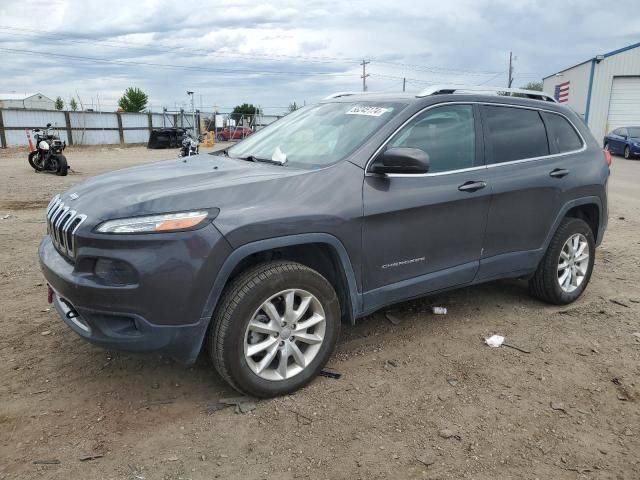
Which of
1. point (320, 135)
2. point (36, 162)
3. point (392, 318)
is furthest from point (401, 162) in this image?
point (36, 162)

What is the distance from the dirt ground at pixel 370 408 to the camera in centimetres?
264

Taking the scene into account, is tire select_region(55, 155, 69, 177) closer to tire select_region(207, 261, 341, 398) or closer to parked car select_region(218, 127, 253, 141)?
tire select_region(207, 261, 341, 398)

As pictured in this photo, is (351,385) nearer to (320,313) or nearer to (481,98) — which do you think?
(320,313)

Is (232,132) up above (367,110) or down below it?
below

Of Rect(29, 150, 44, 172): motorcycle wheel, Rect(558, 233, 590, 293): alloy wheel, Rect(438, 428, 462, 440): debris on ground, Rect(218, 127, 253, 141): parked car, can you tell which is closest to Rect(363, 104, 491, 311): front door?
Rect(438, 428, 462, 440): debris on ground

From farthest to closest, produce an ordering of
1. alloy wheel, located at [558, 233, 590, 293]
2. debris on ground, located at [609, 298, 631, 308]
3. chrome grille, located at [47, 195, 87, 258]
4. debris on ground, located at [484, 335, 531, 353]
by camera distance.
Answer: debris on ground, located at [609, 298, 631, 308] → alloy wheel, located at [558, 233, 590, 293] → debris on ground, located at [484, 335, 531, 353] → chrome grille, located at [47, 195, 87, 258]

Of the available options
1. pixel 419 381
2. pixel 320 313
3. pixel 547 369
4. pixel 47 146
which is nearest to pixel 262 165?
pixel 320 313

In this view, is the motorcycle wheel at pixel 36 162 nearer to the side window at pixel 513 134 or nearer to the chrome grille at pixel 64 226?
the chrome grille at pixel 64 226

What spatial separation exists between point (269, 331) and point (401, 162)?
1.26m

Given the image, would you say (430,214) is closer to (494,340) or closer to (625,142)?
(494,340)

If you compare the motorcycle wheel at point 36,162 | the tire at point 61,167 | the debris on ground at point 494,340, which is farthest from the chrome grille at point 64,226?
the motorcycle wheel at point 36,162

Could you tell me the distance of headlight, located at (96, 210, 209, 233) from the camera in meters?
2.72

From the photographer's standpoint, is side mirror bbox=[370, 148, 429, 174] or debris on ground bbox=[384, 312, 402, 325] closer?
side mirror bbox=[370, 148, 429, 174]

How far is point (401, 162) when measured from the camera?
3.23 meters
